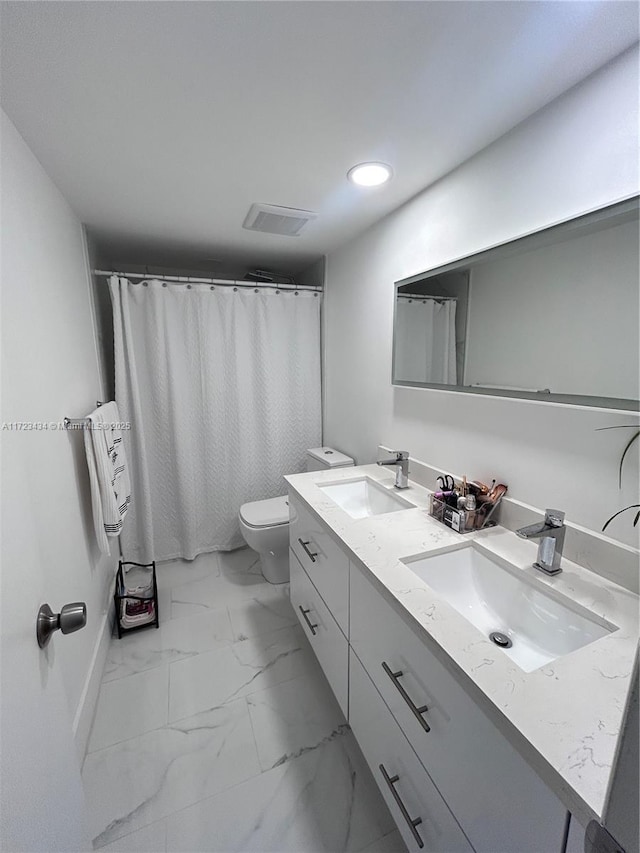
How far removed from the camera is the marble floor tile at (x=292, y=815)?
105 cm

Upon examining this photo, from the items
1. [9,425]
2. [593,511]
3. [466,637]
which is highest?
[9,425]

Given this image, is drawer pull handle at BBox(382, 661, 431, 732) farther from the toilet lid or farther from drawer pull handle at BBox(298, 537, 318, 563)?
the toilet lid

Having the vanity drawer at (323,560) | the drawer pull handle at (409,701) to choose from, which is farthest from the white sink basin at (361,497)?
the drawer pull handle at (409,701)

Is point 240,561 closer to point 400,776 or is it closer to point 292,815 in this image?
point 292,815

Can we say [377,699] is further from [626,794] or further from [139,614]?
[139,614]

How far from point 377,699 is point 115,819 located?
3.02ft

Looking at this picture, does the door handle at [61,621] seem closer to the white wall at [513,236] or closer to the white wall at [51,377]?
the white wall at [51,377]

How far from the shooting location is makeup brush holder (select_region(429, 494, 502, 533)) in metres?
1.17

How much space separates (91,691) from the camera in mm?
1411

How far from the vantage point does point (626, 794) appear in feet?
0.97

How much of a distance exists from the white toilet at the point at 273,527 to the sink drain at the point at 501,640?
1.31m

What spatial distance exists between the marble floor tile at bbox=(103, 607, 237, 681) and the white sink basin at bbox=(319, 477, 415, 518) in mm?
929

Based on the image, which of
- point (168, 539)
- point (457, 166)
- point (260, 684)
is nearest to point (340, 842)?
point (260, 684)

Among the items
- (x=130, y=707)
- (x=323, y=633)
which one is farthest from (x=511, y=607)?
(x=130, y=707)
